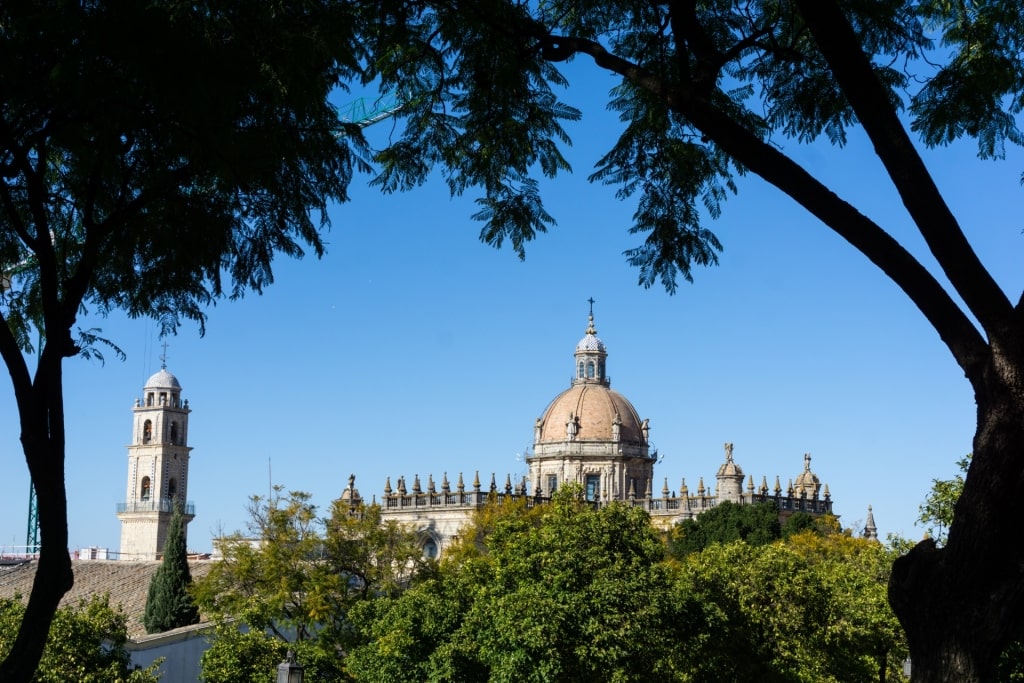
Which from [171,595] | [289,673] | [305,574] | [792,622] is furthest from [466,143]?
[171,595]

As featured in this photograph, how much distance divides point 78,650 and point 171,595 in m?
23.9

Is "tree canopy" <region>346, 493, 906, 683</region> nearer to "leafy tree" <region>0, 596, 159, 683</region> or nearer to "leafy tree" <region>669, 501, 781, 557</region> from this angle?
"leafy tree" <region>0, 596, 159, 683</region>

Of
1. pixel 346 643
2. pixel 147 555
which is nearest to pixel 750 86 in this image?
pixel 346 643

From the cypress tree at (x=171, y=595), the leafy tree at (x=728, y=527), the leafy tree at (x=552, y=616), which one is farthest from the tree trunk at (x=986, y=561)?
the leafy tree at (x=728, y=527)

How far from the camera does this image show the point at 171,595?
154 ft

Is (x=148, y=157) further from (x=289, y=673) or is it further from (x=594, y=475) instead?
(x=594, y=475)

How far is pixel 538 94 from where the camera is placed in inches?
339

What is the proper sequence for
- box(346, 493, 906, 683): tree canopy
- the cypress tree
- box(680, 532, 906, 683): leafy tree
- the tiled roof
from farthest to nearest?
the tiled roof, the cypress tree, box(680, 532, 906, 683): leafy tree, box(346, 493, 906, 683): tree canopy

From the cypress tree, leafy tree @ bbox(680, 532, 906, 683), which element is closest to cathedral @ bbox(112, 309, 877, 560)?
the cypress tree

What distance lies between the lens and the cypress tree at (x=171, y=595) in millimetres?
46344

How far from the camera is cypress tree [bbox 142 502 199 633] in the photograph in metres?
46.3

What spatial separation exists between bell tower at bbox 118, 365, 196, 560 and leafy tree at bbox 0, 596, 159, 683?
7019cm

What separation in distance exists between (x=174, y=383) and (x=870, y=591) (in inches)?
3069

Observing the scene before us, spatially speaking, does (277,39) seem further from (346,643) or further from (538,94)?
(346,643)
